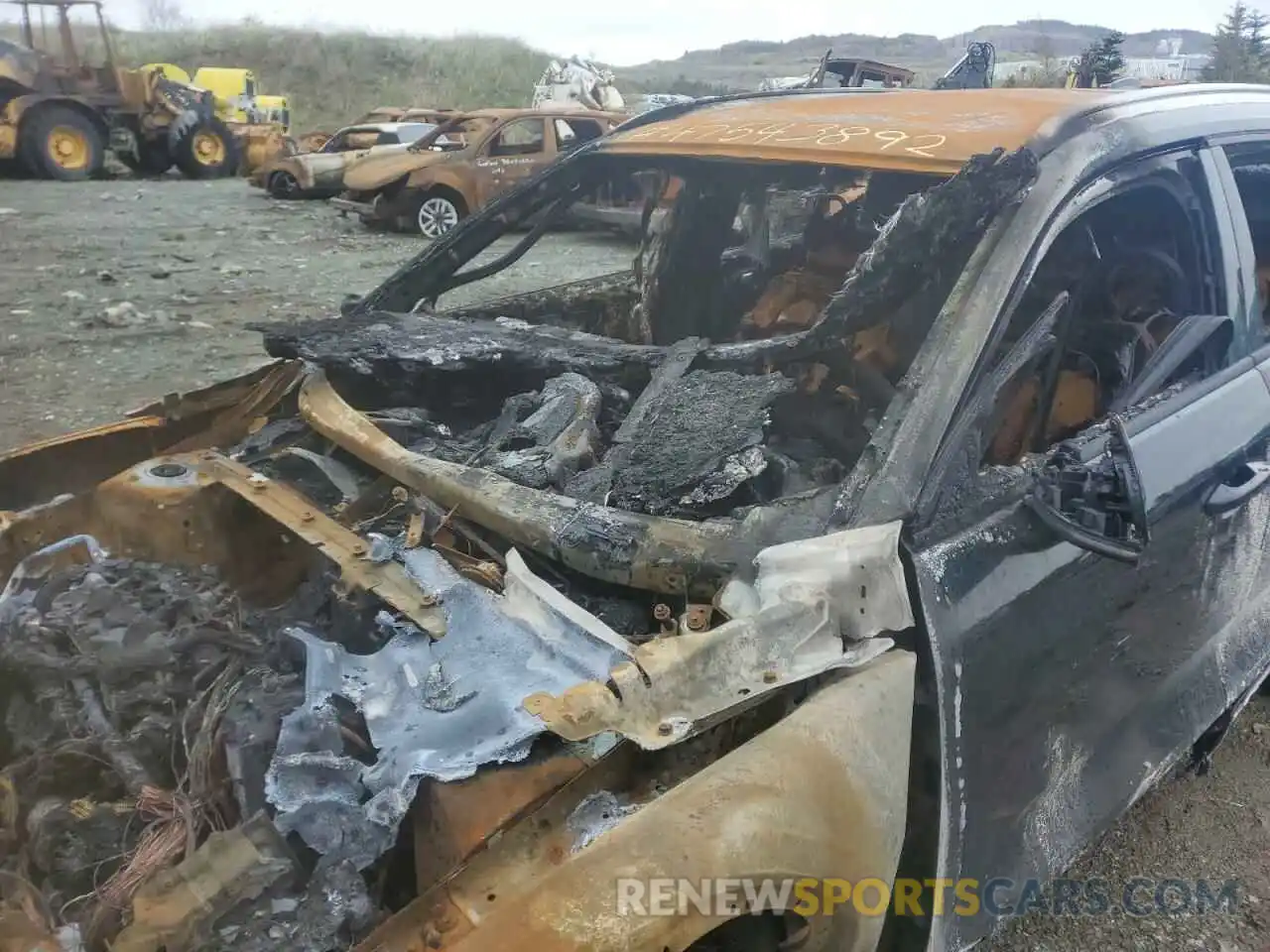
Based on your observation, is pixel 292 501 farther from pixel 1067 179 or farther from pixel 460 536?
pixel 1067 179

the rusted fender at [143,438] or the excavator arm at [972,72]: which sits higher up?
the excavator arm at [972,72]

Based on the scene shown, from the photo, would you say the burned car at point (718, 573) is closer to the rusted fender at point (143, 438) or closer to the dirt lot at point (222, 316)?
the rusted fender at point (143, 438)

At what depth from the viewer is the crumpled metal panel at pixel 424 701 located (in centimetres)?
137

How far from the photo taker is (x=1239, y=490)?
2.19 metres

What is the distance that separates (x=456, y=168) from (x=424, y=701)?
1002 centimetres

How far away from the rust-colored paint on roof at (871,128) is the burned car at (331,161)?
10291 mm

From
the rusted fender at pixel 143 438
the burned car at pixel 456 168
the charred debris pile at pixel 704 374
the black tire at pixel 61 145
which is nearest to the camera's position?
the charred debris pile at pixel 704 374

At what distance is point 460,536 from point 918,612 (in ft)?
2.85

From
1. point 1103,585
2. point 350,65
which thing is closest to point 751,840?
point 1103,585

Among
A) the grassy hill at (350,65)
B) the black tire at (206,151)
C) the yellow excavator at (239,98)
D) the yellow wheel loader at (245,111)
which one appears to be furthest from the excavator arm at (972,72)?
the grassy hill at (350,65)

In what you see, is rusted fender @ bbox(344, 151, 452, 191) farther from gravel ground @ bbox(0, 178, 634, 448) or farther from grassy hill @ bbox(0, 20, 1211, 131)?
grassy hill @ bbox(0, 20, 1211, 131)

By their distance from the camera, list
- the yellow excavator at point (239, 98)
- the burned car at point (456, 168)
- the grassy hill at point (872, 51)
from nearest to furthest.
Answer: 1. the burned car at point (456, 168)
2. the yellow excavator at point (239, 98)
3. the grassy hill at point (872, 51)

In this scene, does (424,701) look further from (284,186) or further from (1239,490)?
(284,186)

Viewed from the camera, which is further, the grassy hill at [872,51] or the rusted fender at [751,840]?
the grassy hill at [872,51]
